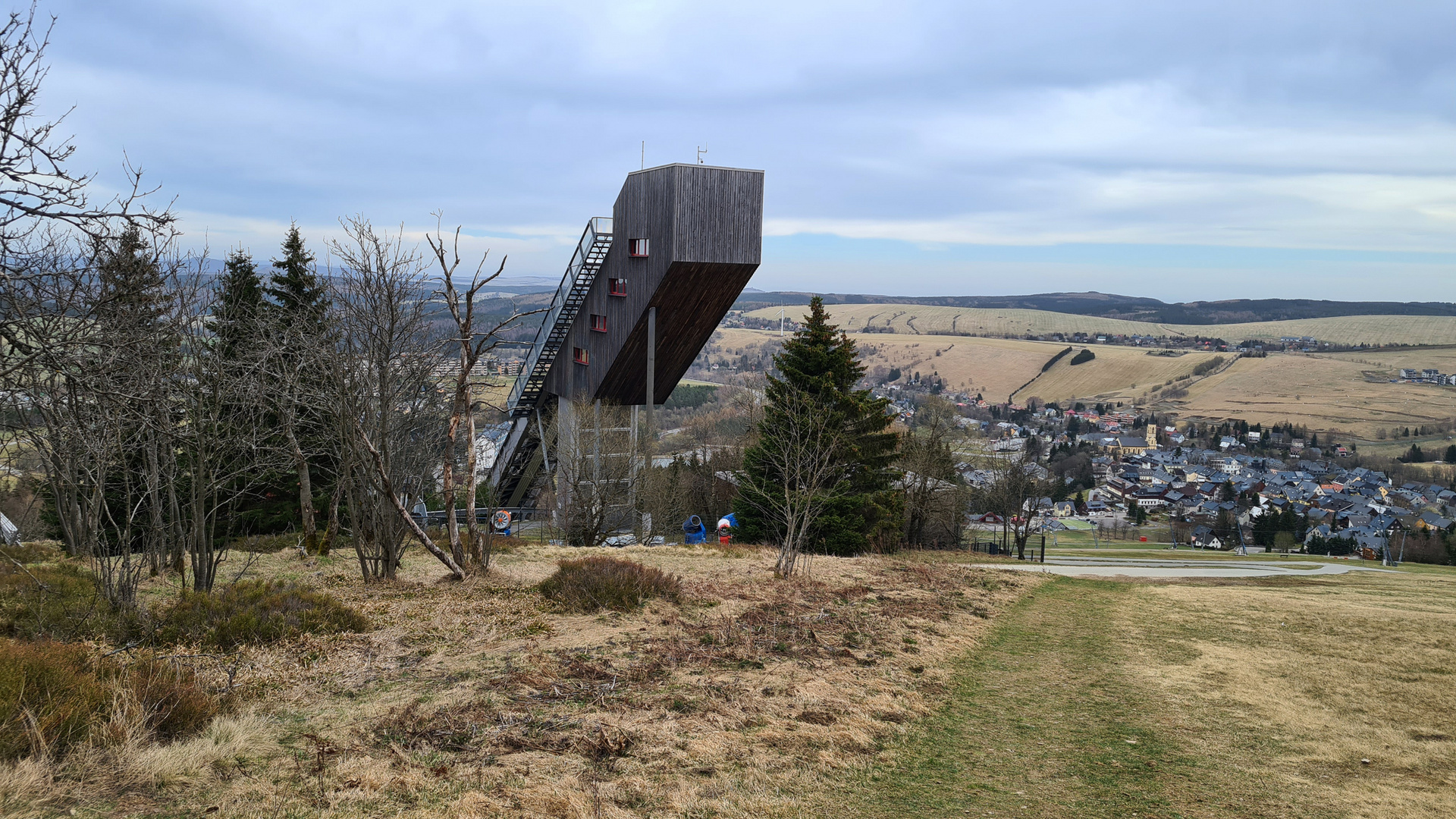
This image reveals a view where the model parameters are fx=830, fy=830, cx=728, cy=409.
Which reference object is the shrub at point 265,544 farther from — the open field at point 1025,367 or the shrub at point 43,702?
the open field at point 1025,367

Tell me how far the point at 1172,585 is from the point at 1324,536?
55.0 m

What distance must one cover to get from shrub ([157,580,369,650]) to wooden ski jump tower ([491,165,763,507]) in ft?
46.1

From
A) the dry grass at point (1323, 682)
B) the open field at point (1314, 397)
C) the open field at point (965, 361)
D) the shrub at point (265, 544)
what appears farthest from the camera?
the open field at point (965, 361)

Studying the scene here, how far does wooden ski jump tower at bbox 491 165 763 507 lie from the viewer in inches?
877

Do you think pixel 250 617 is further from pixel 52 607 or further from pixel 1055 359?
pixel 1055 359

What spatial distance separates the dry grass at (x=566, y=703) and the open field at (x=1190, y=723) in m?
0.62

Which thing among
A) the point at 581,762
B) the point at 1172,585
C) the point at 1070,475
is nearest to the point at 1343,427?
the point at 1070,475

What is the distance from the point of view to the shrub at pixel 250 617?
8797mm

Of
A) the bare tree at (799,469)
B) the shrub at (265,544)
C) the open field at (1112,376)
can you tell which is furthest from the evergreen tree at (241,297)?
the open field at (1112,376)

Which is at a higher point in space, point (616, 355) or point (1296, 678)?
point (616, 355)

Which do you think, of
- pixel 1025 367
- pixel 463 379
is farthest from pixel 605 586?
pixel 1025 367

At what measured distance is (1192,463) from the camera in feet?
352

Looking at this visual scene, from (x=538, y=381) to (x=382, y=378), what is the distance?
1772 cm

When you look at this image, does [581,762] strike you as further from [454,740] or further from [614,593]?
[614,593]
